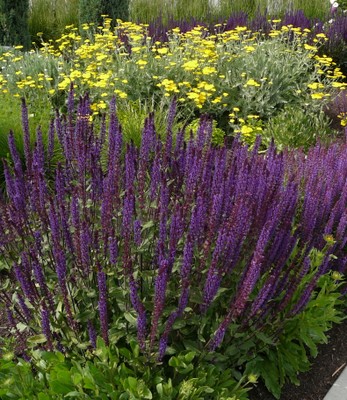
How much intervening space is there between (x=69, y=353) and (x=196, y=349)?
62 centimetres

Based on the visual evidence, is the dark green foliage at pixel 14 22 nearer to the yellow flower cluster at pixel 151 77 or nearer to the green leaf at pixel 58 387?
the yellow flower cluster at pixel 151 77

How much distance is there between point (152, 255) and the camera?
2.80m

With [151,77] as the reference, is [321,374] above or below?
below

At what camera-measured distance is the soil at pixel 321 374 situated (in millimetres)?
3100

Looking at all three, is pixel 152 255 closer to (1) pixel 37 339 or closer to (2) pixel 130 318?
(2) pixel 130 318

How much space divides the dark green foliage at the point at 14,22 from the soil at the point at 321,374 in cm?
897

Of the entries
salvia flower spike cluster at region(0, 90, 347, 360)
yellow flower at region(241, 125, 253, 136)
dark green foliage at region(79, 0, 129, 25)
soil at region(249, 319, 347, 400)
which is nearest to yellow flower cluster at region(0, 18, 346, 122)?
yellow flower at region(241, 125, 253, 136)

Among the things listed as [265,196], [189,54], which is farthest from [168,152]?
[189,54]

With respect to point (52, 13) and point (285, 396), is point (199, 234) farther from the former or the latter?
point (52, 13)

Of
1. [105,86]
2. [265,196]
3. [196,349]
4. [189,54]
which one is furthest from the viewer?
[189,54]

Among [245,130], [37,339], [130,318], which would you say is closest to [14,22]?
[245,130]

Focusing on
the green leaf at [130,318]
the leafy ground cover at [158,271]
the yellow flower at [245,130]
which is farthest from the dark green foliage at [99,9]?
the green leaf at [130,318]

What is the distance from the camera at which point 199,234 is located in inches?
99.1

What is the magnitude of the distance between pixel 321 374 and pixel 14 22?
30.6ft
